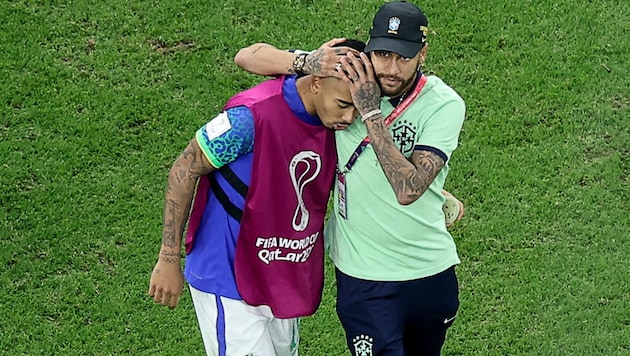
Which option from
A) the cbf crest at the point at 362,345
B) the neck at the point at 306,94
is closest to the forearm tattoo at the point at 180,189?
the neck at the point at 306,94

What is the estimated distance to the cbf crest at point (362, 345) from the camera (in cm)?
545

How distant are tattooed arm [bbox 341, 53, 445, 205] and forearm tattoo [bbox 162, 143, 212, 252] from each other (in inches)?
28.3

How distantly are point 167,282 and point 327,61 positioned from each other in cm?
123

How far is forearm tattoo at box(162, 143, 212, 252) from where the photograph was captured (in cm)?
509

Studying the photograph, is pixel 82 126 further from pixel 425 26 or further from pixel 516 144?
pixel 425 26

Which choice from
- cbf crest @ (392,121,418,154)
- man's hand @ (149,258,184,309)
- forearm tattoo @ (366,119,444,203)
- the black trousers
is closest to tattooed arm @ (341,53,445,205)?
forearm tattoo @ (366,119,444,203)

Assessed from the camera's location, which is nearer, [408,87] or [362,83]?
[362,83]

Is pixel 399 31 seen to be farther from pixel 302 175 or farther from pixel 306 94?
pixel 302 175

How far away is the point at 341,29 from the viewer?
9094 mm

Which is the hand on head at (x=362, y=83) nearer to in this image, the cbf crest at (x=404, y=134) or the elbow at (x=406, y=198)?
the cbf crest at (x=404, y=134)

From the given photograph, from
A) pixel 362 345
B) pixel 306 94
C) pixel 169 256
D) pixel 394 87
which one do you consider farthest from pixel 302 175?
pixel 362 345

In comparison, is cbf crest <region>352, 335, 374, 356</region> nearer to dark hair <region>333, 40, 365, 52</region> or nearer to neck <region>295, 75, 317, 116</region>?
neck <region>295, 75, 317, 116</region>

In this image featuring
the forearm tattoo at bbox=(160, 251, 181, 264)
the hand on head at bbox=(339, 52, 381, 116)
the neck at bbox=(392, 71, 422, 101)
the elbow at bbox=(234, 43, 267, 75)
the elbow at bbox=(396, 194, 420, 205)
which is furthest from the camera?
the elbow at bbox=(234, 43, 267, 75)

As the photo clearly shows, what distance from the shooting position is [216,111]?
8.55 meters
